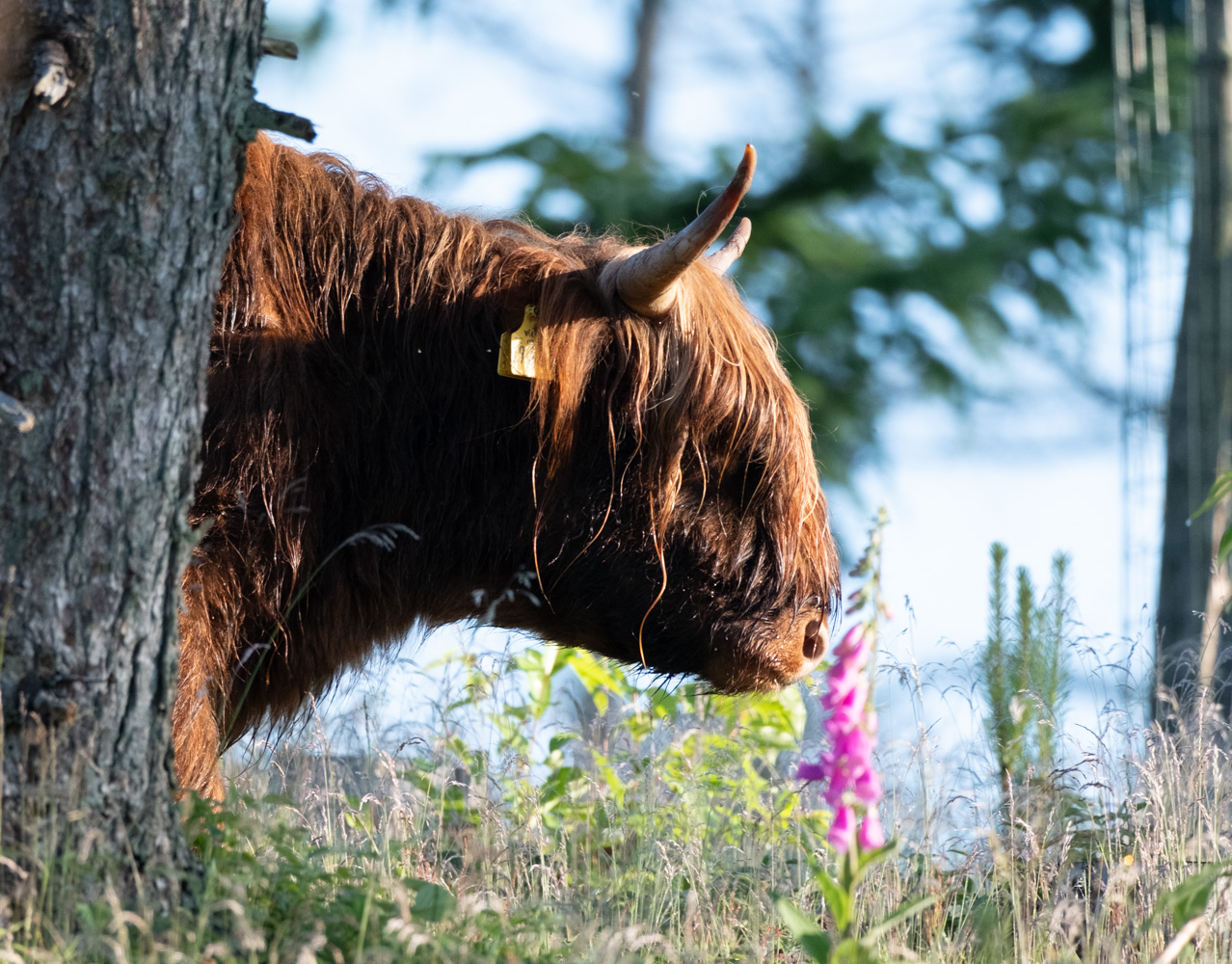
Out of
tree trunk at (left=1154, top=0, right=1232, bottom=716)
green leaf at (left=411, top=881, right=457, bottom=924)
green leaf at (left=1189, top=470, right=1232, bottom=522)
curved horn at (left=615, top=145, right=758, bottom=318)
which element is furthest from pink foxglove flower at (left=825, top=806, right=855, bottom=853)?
tree trunk at (left=1154, top=0, right=1232, bottom=716)

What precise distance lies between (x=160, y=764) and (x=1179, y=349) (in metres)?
7.17

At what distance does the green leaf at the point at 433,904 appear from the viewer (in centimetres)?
222

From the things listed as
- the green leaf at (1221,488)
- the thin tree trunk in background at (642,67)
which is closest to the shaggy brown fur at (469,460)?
the green leaf at (1221,488)

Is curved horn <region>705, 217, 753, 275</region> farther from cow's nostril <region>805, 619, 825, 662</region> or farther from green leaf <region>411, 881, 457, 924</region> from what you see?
green leaf <region>411, 881, 457, 924</region>

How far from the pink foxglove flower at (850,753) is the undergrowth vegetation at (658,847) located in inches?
4.3

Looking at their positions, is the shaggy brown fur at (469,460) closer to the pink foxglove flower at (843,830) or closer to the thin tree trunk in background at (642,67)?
the pink foxglove flower at (843,830)

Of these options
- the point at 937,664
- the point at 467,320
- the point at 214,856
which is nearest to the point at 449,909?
the point at 214,856

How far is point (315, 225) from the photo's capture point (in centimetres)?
335

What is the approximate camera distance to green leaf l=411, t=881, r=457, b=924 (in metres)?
2.22

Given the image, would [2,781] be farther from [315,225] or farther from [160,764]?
[315,225]

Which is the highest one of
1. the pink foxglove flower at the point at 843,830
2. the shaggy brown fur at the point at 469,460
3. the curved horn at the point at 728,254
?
the curved horn at the point at 728,254

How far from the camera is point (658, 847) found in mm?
3527

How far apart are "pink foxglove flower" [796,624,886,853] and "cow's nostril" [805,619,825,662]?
1671 mm

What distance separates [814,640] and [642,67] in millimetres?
10982
